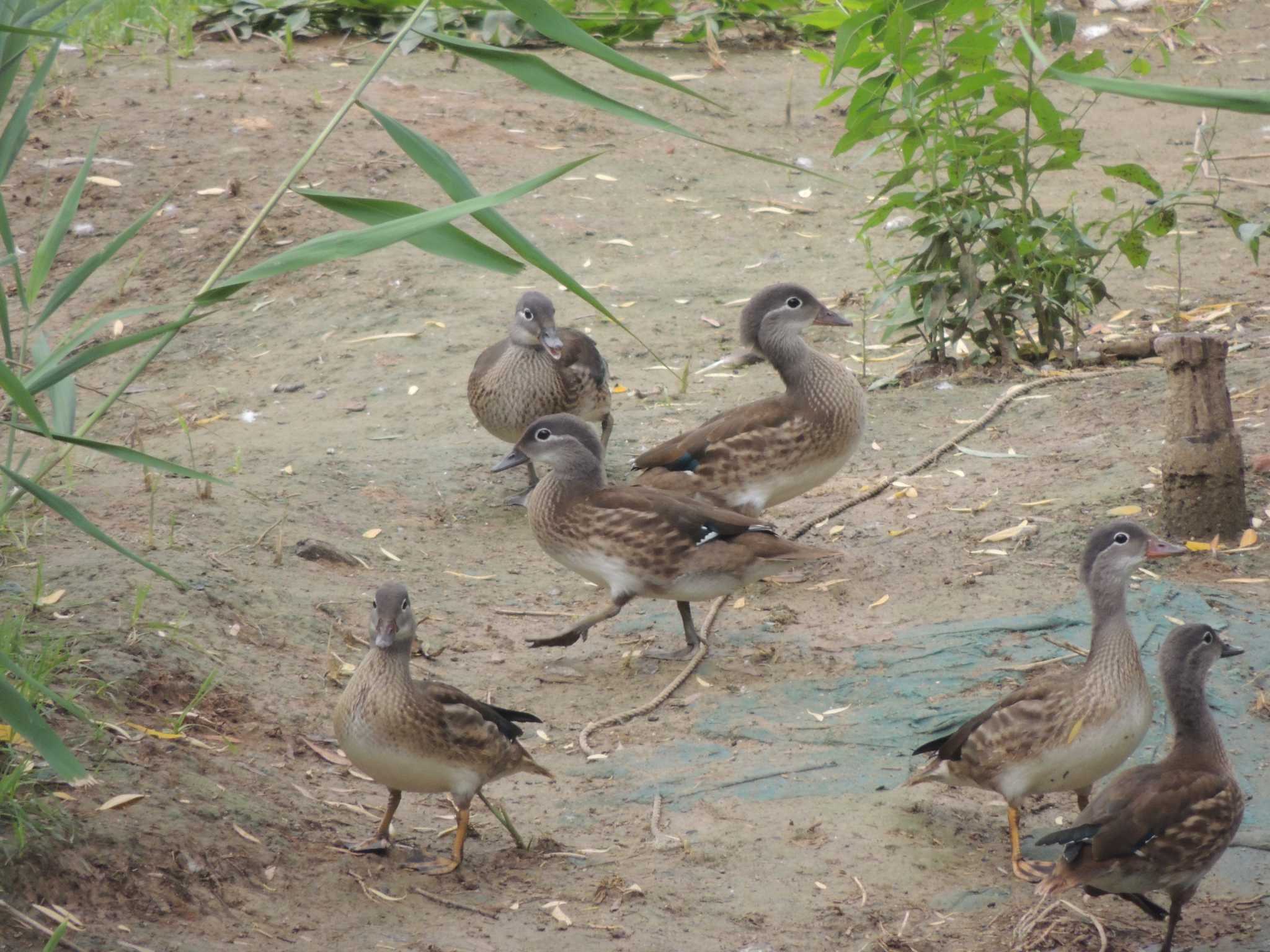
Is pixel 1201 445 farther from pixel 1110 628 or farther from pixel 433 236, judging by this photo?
pixel 433 236

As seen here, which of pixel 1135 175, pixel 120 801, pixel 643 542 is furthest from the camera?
pixel 1135 175

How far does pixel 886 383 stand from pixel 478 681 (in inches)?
149

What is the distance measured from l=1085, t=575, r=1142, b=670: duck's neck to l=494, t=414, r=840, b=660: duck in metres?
1.29

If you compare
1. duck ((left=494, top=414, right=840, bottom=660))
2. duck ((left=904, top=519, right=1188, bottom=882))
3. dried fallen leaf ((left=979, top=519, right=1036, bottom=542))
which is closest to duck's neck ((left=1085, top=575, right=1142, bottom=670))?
duck ((left=904, top=519, right=1188, bottom=882))

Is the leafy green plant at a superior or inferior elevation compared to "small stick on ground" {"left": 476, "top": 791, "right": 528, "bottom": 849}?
superior

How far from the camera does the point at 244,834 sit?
14.1 feet

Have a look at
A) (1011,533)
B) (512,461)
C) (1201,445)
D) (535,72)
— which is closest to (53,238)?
(535,72)

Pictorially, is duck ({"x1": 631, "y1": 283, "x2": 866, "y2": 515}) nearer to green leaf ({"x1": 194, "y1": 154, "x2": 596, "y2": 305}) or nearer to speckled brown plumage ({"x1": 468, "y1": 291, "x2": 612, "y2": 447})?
→ speckled brown plumage ({"x1": 468, "y1": 291, "x2": 612, "y2": 447})

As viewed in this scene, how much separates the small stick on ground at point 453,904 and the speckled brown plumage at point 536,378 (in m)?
3.80

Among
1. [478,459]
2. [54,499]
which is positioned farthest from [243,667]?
[478,459]

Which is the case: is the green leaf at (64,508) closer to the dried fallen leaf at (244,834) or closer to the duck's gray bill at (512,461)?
the dried fallen leaf at (244,834)

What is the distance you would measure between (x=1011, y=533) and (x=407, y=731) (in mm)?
3210

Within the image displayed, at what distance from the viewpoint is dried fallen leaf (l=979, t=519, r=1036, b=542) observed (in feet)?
21.4

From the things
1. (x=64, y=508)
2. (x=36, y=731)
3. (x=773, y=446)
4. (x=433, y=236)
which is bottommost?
(x=773, y=446)
